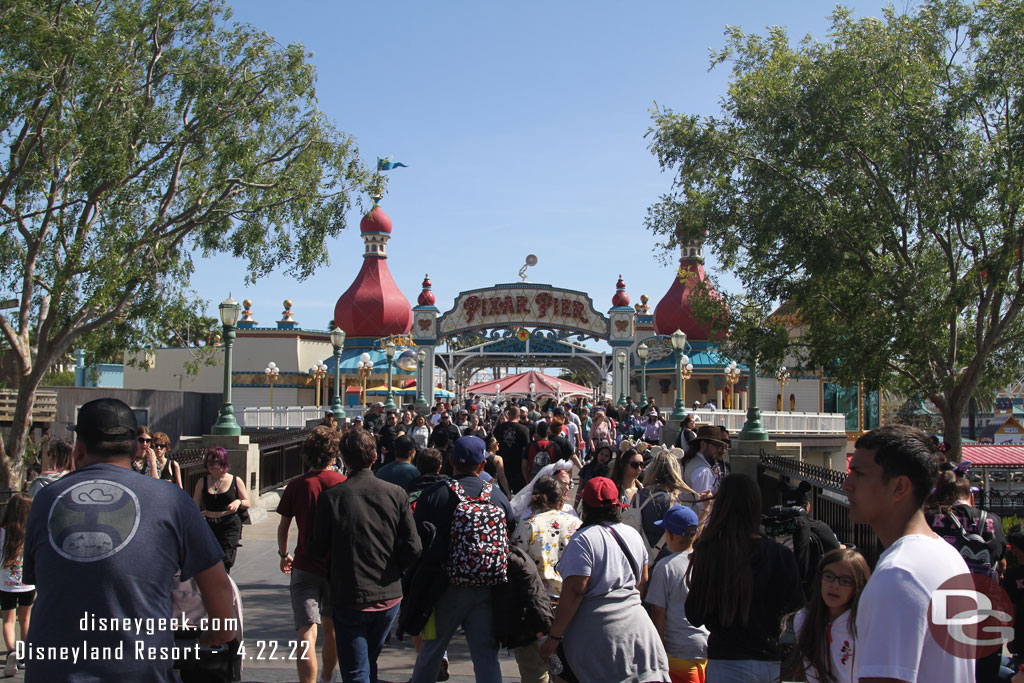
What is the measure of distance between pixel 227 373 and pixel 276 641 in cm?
958

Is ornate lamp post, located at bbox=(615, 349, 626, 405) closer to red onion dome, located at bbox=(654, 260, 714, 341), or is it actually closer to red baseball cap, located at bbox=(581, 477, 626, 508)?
red onion dome, located at bbox=(654, 260, 714, 341)

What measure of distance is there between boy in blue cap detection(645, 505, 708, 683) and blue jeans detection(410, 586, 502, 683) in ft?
3.51

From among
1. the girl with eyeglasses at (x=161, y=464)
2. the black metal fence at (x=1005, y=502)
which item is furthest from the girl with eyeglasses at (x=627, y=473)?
the black metal fence at (x=1005, y=502)

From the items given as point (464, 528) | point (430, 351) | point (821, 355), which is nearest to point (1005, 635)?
point (464, 528)

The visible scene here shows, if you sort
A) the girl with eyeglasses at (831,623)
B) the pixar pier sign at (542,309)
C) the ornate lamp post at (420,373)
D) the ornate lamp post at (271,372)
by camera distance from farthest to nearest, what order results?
1. the ornate lamp post at (271,372)
2. the pixar pier sign at (542,309)
3. the ornate lamp post at (420,373)
4. the girl with eyeglasses at (831,623)

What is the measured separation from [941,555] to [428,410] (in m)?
28.9

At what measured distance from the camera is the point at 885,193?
1435 centimetres

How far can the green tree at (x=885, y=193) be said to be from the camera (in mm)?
13547

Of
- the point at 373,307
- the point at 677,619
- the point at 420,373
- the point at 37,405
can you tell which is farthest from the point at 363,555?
the point at 373,307

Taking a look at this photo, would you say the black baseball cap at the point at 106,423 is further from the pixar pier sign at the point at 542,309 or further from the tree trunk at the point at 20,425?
the pixar pier sign at the point at 542,309

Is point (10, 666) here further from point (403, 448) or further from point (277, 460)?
point (277, 460)

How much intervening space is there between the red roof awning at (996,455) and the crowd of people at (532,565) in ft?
57.7

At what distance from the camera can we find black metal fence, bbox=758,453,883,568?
8.85 m

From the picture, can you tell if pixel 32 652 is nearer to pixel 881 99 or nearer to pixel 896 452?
pixel 896 452
